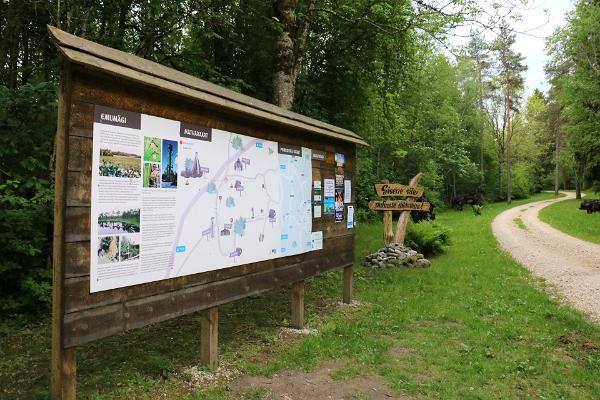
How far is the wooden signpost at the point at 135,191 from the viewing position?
3059 millimetres

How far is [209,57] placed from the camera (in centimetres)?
1202

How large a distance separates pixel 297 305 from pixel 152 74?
386cm

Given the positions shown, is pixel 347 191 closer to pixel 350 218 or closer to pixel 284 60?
pixel 350 218

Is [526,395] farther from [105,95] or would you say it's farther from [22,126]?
[22,126]

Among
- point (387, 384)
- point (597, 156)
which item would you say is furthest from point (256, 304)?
point (597, 156)

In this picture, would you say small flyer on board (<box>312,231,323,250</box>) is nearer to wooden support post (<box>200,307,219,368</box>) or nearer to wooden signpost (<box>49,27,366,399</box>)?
wooden signpost (<box>49,27,366,399</box>)

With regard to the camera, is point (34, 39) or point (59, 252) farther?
point (34, 39)

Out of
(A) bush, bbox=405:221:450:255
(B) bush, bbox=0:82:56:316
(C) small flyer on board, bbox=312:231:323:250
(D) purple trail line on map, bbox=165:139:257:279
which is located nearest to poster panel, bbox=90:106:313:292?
(D) purple trail line on map, bbox=165:139:257:279

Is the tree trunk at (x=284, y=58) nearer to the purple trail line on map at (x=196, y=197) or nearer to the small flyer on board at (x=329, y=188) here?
the small flyer on board at (x=329, y=188)

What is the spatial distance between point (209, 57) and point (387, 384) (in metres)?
9.97

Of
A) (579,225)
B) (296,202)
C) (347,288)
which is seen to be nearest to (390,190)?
(347,288)

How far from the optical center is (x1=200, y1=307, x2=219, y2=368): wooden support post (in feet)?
15.3

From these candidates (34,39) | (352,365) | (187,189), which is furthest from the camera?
(34,39)

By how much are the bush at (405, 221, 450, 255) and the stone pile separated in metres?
1.58
